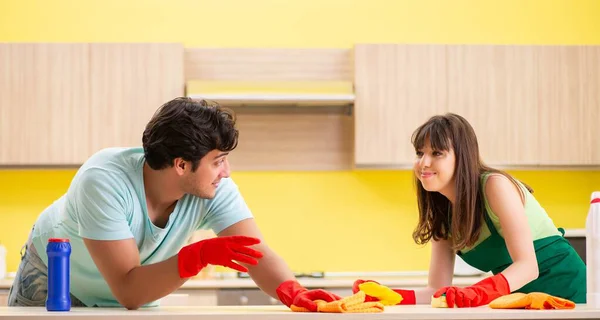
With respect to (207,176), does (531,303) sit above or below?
below

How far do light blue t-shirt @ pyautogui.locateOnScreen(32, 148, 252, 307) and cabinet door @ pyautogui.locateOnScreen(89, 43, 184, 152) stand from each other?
1858 mm

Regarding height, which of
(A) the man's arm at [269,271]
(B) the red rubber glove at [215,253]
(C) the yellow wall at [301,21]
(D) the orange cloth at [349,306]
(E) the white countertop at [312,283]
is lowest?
(E) the white countertop at [312,283]

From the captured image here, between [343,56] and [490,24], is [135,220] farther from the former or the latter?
[490,24]

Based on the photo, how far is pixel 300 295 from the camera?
2.04 meters

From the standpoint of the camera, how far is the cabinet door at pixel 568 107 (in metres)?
4.47

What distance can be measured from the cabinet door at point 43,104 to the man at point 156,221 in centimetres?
189

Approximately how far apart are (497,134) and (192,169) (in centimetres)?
253

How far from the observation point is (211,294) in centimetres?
406

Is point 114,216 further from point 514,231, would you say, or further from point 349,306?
point 514,231

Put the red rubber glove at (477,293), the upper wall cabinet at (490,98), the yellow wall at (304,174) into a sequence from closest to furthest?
the red rubber glove at (477,293)
the upper wall cabinet at (490,98)
the yellow wall at (304,174)

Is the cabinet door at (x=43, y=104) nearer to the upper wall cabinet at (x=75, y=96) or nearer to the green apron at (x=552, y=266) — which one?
the upper wall cabinet at (x=75, y=96)

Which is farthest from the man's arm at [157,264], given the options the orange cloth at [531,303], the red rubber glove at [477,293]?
the orange cloth at [531,303]

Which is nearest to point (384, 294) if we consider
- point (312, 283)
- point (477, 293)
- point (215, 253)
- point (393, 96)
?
point (477, 293)

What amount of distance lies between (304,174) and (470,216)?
2173mm
